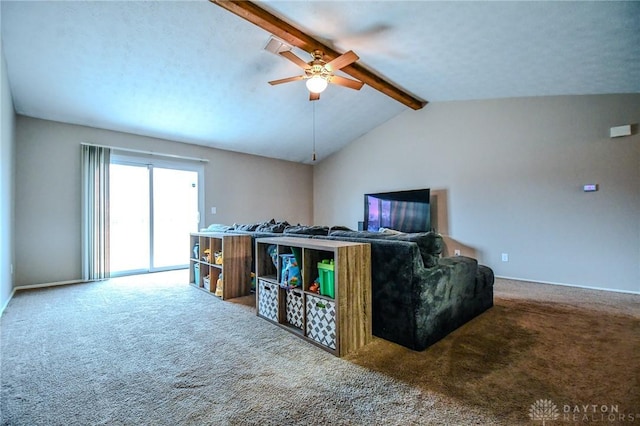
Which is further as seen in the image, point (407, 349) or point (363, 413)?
point (407, 349)

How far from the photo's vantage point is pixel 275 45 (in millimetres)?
3322

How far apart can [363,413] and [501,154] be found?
4580mm

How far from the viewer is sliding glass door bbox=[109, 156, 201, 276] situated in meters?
4.78

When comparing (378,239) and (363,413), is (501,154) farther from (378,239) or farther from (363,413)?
(363,413)

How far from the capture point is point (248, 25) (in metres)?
3.10

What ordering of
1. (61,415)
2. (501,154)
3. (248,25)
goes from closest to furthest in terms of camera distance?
1. (61,415)
2. (248,25)
3. (501,154)

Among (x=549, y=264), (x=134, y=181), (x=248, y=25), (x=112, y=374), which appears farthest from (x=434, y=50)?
(x=134, y=181)

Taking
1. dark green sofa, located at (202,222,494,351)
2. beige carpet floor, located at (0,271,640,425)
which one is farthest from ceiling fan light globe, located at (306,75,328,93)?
beige carpet floor, located at (0,271,640,425)

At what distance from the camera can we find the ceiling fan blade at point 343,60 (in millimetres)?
2828

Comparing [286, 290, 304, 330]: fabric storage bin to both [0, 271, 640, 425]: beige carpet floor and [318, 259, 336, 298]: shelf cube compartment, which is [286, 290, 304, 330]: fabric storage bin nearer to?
[0, 271, 640, 425]: beige carpet floor

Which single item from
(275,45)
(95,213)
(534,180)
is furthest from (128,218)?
(534,180)

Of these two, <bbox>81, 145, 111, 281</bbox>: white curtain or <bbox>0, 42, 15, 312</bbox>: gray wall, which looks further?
<bbox>81, 145, 111, 281</bbox>: white curtain

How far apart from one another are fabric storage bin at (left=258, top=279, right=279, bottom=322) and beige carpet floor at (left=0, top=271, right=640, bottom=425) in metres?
0.12

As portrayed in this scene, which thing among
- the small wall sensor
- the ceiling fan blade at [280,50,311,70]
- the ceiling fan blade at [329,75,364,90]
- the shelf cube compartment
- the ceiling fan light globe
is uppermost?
the ceiling fan blade at [280,50,311,70]
